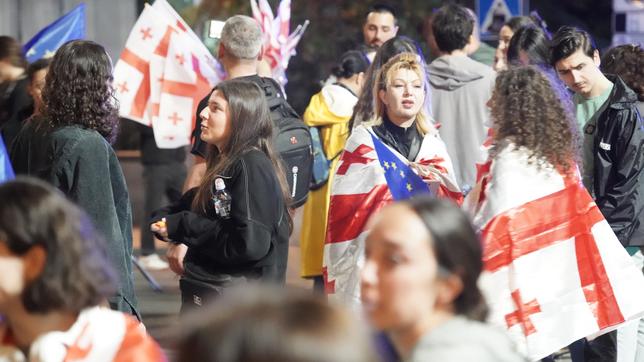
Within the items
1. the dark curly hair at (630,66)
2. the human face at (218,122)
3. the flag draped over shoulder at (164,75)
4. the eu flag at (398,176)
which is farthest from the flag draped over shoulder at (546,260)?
the flag draped over shoulder at (164,75)

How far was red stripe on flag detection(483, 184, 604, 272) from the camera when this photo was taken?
527 cm

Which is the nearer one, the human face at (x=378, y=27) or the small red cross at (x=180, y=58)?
the small red cross at (x=180, y=58)

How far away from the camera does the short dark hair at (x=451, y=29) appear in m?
8.07

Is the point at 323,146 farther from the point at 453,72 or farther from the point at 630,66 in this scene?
the point at 630,66

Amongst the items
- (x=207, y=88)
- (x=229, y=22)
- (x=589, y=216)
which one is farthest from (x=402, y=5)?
(x=589, y=216)

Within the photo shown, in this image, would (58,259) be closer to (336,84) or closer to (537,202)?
(537,202)

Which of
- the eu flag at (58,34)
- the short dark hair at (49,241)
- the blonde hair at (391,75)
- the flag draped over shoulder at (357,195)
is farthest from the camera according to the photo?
the eu flag at (58,34)

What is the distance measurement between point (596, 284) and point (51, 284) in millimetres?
3140

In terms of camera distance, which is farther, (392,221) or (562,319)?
(562,319)

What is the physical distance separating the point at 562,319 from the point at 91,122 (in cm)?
209

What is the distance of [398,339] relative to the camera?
2955mm

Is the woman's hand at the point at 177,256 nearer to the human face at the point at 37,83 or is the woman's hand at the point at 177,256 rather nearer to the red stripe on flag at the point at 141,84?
the human face at the point at 37,83

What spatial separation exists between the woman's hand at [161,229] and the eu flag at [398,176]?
1.03 meters

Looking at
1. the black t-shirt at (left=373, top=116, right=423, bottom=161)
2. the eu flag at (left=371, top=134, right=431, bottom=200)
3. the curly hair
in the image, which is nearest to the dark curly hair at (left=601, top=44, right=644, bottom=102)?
the black t-shirt at (left=373, top=116, right=423, bottom=161)
